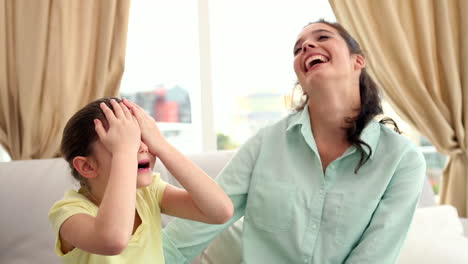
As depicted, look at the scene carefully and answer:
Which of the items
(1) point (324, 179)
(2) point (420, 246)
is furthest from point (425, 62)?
(1) point (324, 179)

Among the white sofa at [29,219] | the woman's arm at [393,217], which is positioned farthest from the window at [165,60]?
the woman's arm at [393,217]

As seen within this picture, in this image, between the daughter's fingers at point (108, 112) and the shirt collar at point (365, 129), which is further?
the shirt collar at point (365, 129)

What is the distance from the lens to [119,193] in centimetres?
114

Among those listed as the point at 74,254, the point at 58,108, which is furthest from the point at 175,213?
the point at 58,108

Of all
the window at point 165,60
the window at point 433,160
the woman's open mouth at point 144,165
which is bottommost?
the window at point 433,160

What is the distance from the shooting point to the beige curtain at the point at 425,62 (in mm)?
2955

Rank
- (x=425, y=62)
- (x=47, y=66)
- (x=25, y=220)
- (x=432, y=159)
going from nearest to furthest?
(x=25, y=220) → (x=47, y=66) → (x=425, y=62) → (x=432, y=159)

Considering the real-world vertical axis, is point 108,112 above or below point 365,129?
above

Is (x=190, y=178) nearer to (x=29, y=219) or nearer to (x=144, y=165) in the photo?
(x=144, y=165)

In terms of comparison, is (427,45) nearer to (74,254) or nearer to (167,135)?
(167,135)

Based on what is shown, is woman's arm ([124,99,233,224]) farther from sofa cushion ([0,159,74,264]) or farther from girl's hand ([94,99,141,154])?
sofa cushion ([0,159,74,264])

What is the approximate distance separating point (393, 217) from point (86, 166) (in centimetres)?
87

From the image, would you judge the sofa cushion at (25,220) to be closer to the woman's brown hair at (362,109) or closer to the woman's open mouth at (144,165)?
the woman's open mouth at (144,165)

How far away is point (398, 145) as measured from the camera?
5.51 ft
